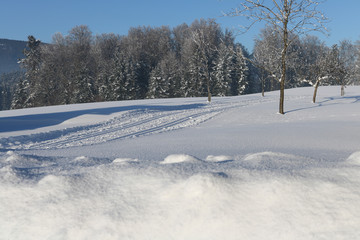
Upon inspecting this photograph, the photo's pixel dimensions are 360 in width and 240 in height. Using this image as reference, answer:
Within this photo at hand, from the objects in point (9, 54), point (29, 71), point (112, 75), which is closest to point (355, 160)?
point (112, 75)

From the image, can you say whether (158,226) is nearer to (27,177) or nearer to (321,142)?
(27,177)

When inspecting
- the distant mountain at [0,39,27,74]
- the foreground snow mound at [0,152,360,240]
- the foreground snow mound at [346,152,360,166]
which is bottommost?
the foreground snow mound at [0,152,360,240]

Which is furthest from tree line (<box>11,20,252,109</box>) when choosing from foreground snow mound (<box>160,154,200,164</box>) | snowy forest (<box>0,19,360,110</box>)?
foreground snow mound (<box>160,154,200,164</box>)

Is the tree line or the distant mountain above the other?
the distant mountain

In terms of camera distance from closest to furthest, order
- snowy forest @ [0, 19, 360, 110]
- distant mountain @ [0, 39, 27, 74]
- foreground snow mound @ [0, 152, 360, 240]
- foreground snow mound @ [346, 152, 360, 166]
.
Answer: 1. foreground snow mound @ [0, 152, 360, 240]
2. foreground snow mound @ [346, 152, 360, 166]
3. snowy forest @ [0, 19, 360, 110]
4. distant mountain @ [0, 39, 27, 74]

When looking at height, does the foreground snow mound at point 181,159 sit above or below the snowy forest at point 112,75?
below

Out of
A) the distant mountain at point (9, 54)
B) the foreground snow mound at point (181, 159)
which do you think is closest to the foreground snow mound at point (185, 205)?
the foreground snow mound at point (181, 159)

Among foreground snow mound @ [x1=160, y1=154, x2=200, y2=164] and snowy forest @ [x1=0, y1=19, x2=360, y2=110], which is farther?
snowy forest @ [x1=0, y1=19, x2=360, y2=110]

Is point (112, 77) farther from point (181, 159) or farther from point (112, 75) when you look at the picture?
point (181, 159)

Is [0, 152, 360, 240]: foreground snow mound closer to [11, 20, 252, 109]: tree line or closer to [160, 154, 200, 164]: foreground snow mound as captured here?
[160, 154, 200, 164]: foreground snow mound

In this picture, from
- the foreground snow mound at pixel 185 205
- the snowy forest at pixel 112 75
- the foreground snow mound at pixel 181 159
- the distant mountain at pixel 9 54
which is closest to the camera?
the foreground snow mound at pixel 185 205

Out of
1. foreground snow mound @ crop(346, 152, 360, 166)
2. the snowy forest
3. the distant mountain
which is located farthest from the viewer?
the distant mountain

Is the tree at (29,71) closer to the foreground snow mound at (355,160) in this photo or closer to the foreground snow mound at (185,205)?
the foreground snow mound at (185,205)

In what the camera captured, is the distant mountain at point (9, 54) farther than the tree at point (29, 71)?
Yes
